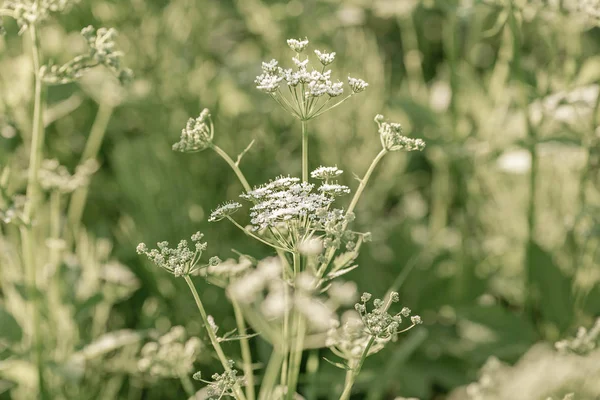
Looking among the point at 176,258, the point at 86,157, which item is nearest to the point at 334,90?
the point at 176,258

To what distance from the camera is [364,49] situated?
271 cm

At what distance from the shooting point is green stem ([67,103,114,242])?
207 centimetres

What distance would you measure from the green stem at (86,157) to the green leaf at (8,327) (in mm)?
509

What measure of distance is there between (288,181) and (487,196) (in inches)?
66.1

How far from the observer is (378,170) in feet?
8.94

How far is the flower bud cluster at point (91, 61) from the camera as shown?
3.64 ft

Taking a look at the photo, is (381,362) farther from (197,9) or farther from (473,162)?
(197,9)

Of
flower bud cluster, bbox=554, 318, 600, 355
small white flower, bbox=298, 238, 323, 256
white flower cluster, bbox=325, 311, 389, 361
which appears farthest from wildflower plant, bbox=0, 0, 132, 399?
flower bud cluster, bbox=554, 318, 600, 355

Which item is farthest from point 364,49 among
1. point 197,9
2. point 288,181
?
point 288,181

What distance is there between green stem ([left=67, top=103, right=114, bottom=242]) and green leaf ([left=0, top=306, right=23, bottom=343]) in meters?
0.51

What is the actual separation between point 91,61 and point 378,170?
1.70m

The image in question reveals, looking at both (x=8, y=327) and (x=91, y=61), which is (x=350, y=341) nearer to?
(x=91, y=61)

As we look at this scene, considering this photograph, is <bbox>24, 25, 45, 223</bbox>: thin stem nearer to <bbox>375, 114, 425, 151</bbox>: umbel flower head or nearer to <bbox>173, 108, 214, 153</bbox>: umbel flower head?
<bbox>173, 108, 214, 153</bbox>: umbel flower head

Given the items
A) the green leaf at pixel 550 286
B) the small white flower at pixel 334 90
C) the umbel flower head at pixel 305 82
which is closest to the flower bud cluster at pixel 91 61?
the umbel flower head at pixel 305 82
